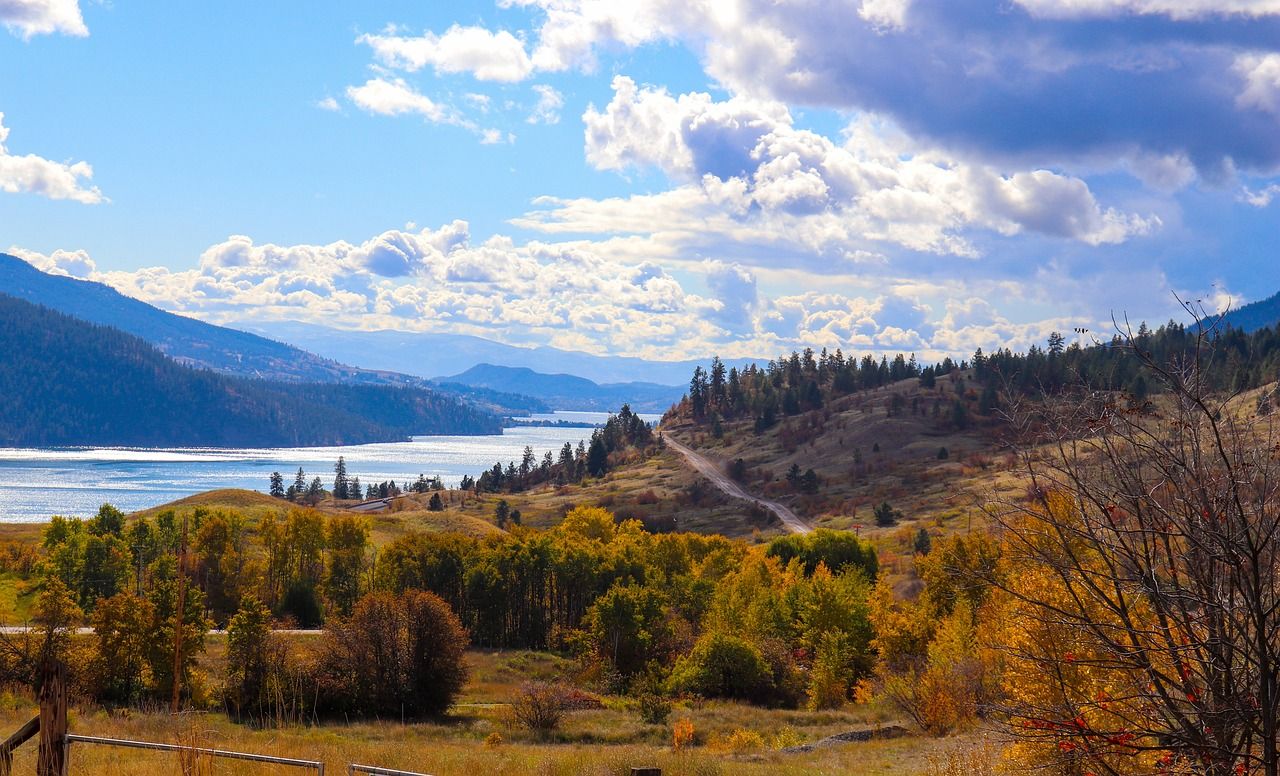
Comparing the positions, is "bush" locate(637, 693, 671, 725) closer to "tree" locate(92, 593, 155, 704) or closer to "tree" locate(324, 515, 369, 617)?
A: "tree" locate(92, 593, 155, 704)

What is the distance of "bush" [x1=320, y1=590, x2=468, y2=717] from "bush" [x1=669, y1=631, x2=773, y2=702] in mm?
16166

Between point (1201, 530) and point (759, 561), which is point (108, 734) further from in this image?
point (759, 561)

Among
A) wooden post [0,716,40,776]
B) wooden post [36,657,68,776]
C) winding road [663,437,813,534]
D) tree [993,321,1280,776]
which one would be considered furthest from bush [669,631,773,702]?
winding road [663,437,813,534]

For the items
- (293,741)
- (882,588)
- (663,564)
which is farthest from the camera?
(663,564)

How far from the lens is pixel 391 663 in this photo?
5462cm

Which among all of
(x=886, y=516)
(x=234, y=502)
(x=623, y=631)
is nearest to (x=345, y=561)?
(x=623, y=631)

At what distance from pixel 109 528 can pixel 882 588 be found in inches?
3113

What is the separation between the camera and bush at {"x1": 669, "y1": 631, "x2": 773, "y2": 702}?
64062mm

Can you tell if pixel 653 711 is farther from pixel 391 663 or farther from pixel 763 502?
pixel 763 502

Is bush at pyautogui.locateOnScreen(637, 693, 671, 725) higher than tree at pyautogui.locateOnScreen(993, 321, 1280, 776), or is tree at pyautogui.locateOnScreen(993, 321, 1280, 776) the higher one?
tree at pyautogui.locateOnScreen(993, 321, 1280, 776)

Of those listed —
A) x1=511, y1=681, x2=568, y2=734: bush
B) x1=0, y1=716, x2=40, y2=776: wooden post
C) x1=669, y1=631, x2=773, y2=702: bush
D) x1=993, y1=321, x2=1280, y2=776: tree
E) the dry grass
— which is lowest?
x1=669, y1=631, x2=773, y2=702: bush

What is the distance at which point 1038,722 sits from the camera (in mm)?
8641

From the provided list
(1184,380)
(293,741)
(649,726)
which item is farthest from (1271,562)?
(649,726)

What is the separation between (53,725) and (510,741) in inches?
1474
